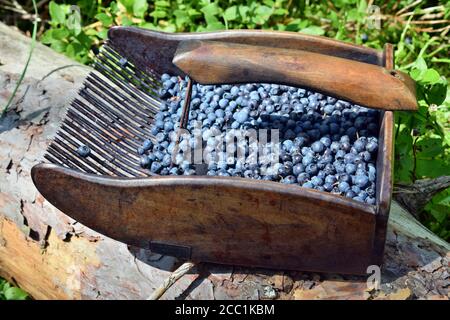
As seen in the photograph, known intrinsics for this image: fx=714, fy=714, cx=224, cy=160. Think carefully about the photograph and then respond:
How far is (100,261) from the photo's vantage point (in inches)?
79.4

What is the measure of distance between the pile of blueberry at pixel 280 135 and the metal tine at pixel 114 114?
59 millimetres

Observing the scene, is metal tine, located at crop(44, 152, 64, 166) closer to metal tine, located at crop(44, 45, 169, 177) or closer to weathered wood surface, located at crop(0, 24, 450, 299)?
metal tine, located at crop(44, 45, 169, 177)

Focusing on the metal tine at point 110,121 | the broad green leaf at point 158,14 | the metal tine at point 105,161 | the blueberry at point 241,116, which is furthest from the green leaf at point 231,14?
the metal tine at point 105,161

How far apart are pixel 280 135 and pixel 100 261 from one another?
634 mm

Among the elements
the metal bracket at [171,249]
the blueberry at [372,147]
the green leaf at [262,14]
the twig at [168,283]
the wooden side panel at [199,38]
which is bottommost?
the twig at [168,283]

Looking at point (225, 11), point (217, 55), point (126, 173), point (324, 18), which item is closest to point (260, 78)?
point (217, 55)

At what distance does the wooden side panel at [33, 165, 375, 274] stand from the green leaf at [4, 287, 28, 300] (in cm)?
57

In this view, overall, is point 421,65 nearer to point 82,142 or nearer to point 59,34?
point 82,142

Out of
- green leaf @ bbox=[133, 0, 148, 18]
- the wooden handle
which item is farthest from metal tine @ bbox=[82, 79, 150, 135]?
green leaf @ bbox=[133, 0, 148, 18]

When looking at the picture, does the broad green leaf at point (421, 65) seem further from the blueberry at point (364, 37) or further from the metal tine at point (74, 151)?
the metal tine at point (74, 151)

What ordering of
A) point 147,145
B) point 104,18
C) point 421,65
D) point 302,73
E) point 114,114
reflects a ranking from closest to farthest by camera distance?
point 302,73 → point 147,145 → point 114,114 → point 421,65 → point 104,18

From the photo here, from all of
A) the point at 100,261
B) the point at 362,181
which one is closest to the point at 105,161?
the point at 100,261

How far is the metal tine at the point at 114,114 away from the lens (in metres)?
2.22

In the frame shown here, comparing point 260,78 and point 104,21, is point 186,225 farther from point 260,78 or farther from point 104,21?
point 104,21
